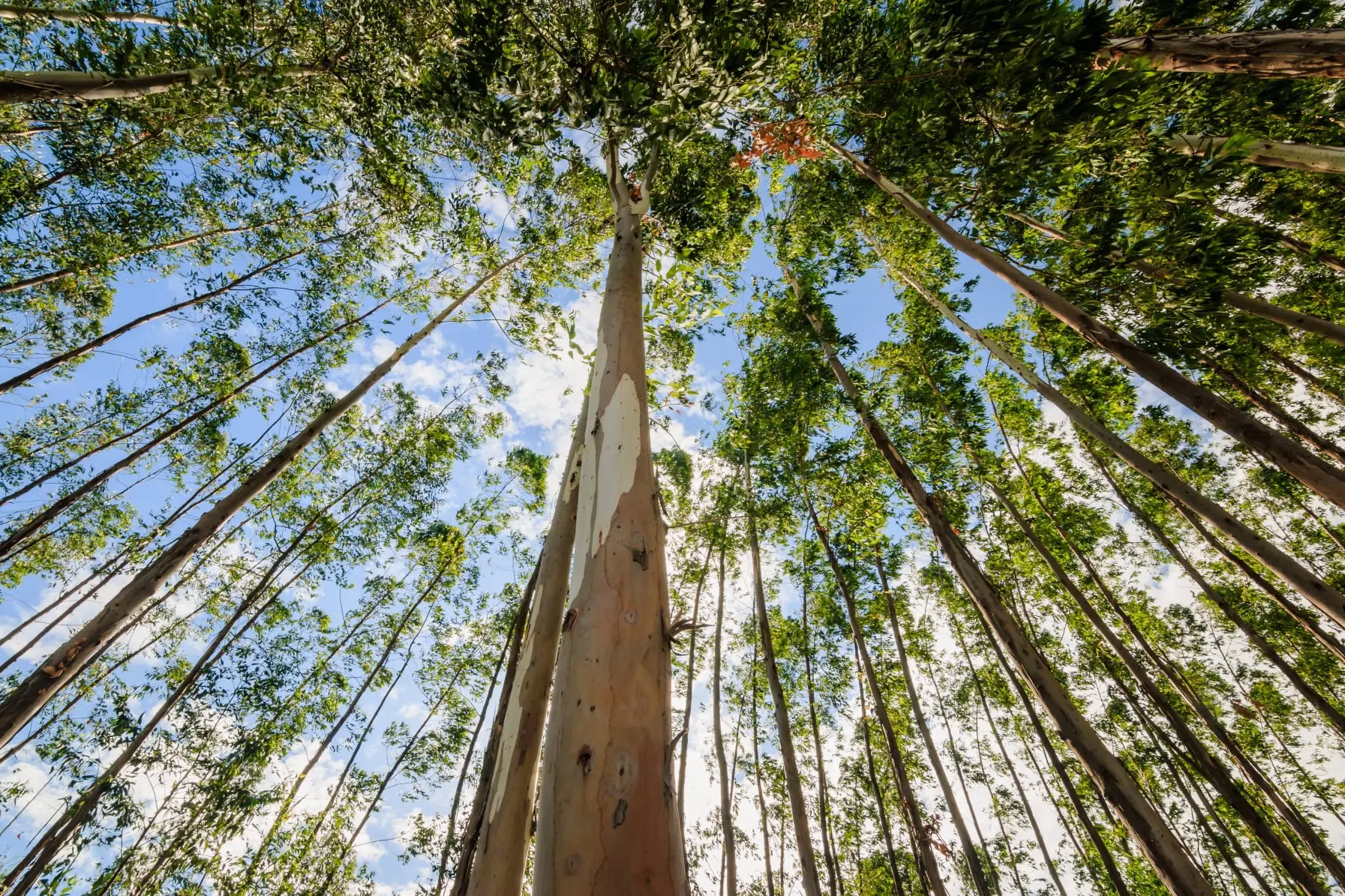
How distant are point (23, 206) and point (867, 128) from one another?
10.6 meters

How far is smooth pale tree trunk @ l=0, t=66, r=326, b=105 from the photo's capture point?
3.56 m

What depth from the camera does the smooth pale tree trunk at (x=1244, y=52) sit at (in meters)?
2.67

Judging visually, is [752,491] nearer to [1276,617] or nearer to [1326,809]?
[1276,617]

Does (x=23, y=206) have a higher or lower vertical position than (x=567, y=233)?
lower

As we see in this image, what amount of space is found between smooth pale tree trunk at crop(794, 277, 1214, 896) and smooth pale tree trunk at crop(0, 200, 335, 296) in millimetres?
10570

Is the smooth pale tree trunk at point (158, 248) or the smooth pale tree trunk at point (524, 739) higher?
the smooth pale tree trunk at point (158, 248)

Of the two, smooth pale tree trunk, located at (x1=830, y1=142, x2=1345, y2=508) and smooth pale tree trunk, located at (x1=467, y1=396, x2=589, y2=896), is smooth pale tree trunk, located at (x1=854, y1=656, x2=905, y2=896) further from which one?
smooth pale tree trunk, located at (x1=467, y1=396, x2=589, y2=896)

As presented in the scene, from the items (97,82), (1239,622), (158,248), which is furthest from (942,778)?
(158,248)

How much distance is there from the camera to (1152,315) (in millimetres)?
3986

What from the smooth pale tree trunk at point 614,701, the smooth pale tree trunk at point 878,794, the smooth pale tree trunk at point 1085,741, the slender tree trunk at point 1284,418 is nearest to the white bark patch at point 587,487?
the smooth pale tree trunk at point 614,701

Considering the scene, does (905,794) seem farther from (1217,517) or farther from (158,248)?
(158,248)

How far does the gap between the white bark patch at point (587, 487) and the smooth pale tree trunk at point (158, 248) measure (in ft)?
26.7

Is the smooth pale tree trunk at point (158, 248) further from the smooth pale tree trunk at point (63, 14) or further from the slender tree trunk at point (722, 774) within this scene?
the slender tree trunk at point (722, 774)

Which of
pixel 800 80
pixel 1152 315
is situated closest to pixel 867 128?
pixel 800 80
